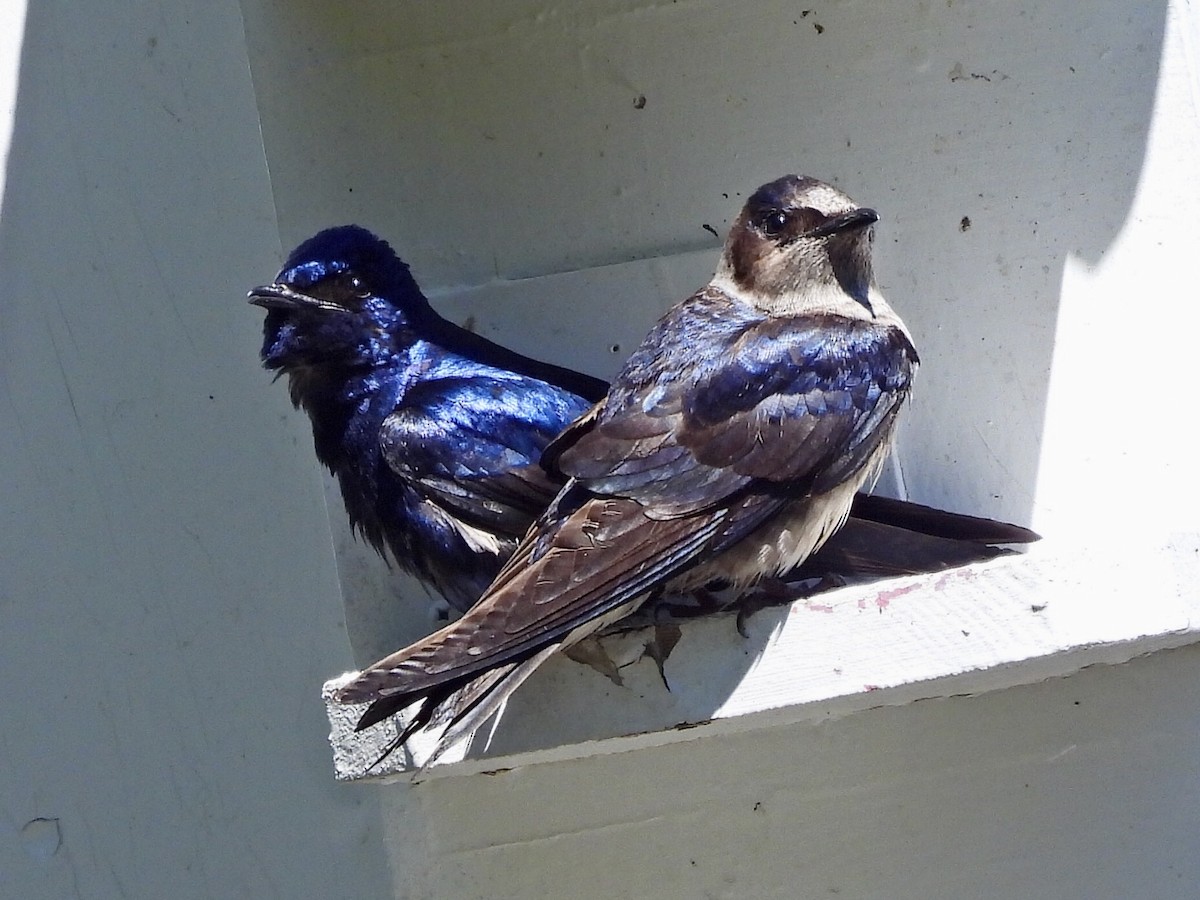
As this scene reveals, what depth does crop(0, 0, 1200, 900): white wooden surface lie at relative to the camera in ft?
6.53

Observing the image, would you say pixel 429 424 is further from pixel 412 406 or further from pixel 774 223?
pixel 774 223

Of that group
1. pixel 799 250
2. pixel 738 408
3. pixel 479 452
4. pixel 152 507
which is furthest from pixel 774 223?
pixel 152 507

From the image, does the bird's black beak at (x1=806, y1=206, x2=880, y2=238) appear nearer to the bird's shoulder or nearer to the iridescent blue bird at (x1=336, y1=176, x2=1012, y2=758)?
the iridescent blue bird at (x1=336, y1=176, x2=1012, y2=758)

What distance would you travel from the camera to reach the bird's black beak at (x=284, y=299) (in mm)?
2002

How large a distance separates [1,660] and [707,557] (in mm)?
1128

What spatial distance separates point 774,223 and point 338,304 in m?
0.55

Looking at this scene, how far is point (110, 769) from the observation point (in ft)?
7.63

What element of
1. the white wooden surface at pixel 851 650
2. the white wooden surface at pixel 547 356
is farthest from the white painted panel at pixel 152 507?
the white wooden surface at pixel 851 650

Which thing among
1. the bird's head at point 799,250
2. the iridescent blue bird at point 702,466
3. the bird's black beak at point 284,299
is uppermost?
the bird's black beak at point 284,299

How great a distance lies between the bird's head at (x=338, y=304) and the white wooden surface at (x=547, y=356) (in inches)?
4.0

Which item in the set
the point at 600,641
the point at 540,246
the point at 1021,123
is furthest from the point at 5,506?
the point at 1021,123

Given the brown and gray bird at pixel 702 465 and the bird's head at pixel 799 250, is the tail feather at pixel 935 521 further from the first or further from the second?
the bird's head at pixel 799 250

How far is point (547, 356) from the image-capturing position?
83.7 inches

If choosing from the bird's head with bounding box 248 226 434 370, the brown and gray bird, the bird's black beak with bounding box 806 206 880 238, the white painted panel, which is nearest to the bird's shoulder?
the brown and gray bird
